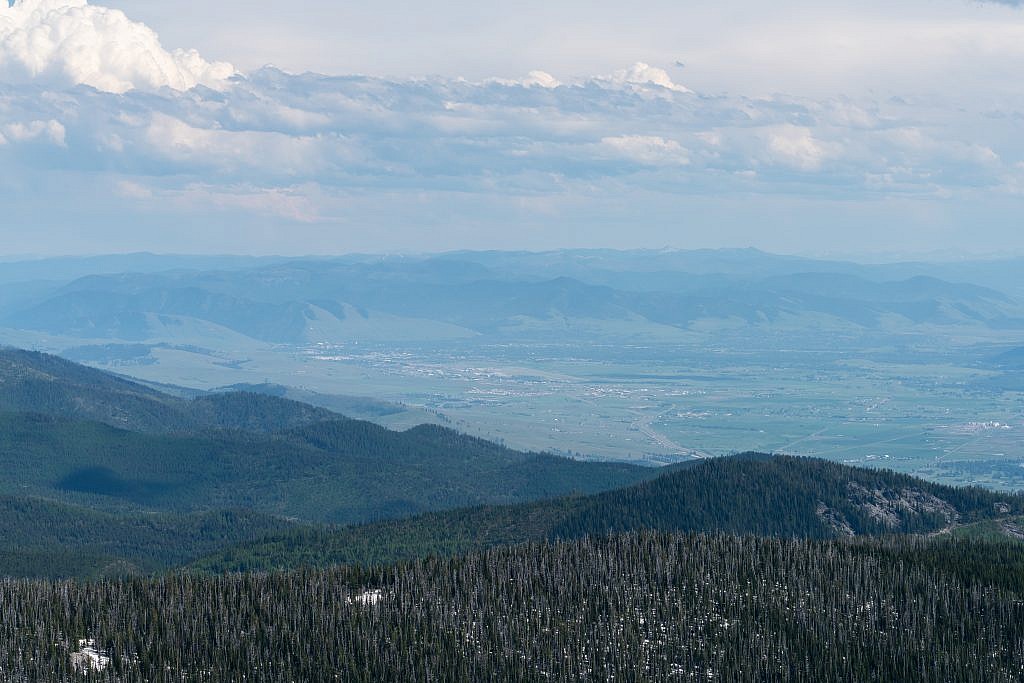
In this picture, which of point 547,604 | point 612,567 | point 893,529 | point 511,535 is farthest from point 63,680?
point 893,529

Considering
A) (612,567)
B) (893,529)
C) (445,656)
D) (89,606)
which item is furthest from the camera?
(893,529)

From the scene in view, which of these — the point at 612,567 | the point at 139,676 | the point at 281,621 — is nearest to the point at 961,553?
the point at 612,567

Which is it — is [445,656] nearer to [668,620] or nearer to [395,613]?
[395,613]

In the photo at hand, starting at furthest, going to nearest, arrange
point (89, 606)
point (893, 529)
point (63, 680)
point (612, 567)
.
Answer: point (893, 529) → point (612, 567) → point (89, 606) → point (63, 680)

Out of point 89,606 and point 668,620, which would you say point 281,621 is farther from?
point 668,620

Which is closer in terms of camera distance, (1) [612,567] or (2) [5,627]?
(2) [5,627]

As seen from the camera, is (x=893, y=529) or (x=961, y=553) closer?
(x=961, y=553)
